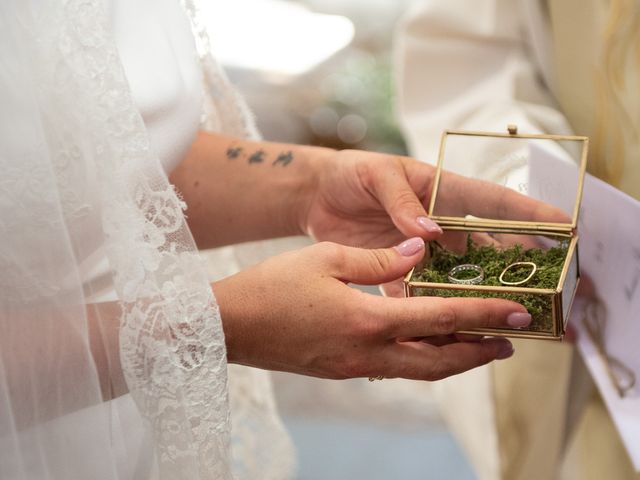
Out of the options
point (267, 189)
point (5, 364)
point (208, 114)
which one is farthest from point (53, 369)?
point (208, 114)

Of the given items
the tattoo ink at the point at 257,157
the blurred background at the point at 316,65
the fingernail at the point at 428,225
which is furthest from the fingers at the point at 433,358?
the blurred background at the point at 316,65

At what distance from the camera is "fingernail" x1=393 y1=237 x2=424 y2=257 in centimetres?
86

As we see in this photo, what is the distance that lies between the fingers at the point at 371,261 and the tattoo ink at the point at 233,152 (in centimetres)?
34

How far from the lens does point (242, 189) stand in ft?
3.66

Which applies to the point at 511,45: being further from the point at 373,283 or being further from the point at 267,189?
the point at 373,283

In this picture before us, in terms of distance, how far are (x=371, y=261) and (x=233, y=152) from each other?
14.3 inches

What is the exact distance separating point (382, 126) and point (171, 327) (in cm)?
206

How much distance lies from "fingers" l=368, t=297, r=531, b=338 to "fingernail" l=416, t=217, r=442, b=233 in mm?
116

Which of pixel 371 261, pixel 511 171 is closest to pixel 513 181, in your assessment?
pixel 511 171

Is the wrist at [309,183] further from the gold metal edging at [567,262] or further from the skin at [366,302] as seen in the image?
the gold metal edging at [567,262]

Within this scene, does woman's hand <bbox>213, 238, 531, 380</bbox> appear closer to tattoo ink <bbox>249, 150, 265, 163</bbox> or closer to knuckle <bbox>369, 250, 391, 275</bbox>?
knuckle <bbox>369, 250, 391, 275</bbox>

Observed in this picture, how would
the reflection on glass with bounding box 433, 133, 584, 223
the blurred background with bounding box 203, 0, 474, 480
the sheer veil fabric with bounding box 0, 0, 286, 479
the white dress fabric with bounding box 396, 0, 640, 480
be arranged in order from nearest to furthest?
1. the sheer veil fabric with bounding box 0, 0, 286, 479
2. the reflection on glass with bounding box 433, 133, 584, 223
3. the white dress fabric with bounding box 396, 0, 640, 480
4. the blurred background with bounding box 203, 0, 474, 480

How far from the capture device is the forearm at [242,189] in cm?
111

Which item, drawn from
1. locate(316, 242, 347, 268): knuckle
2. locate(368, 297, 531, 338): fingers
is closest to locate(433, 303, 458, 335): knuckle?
locate(368, 297, 531, 338): fingers
